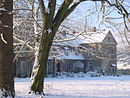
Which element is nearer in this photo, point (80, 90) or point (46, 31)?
point (46, 31)

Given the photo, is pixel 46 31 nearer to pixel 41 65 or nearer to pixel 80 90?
pixel 41 65

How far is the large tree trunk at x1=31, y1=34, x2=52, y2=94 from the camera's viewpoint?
568 inches

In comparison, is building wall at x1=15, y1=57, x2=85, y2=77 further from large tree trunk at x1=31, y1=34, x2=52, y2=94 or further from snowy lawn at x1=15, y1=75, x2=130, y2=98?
large tree trunk at x1=31, y1=34, x2=52, y2=94

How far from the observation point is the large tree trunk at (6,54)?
407 inches

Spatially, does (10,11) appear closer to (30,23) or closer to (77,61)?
(30,23)

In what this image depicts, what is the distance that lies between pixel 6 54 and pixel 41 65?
173 inches

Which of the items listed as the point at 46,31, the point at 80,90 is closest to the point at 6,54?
the point at 46,31

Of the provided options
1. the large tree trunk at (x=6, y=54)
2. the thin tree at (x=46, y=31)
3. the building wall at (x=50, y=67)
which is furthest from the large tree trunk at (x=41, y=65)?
the building wall at (x=50, y=67)

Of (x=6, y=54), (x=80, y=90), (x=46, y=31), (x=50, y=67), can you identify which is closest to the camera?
(x=6, y=54)

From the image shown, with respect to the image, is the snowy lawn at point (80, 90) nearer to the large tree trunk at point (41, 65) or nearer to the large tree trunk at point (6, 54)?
the large tree trunk at point (41, 65)

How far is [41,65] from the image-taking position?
1461 centimetres

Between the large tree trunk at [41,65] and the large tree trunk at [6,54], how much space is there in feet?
12.9

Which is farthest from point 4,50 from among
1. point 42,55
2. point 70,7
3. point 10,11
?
point 70,7

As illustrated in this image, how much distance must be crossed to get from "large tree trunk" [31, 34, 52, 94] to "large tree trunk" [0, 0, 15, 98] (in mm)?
3947
